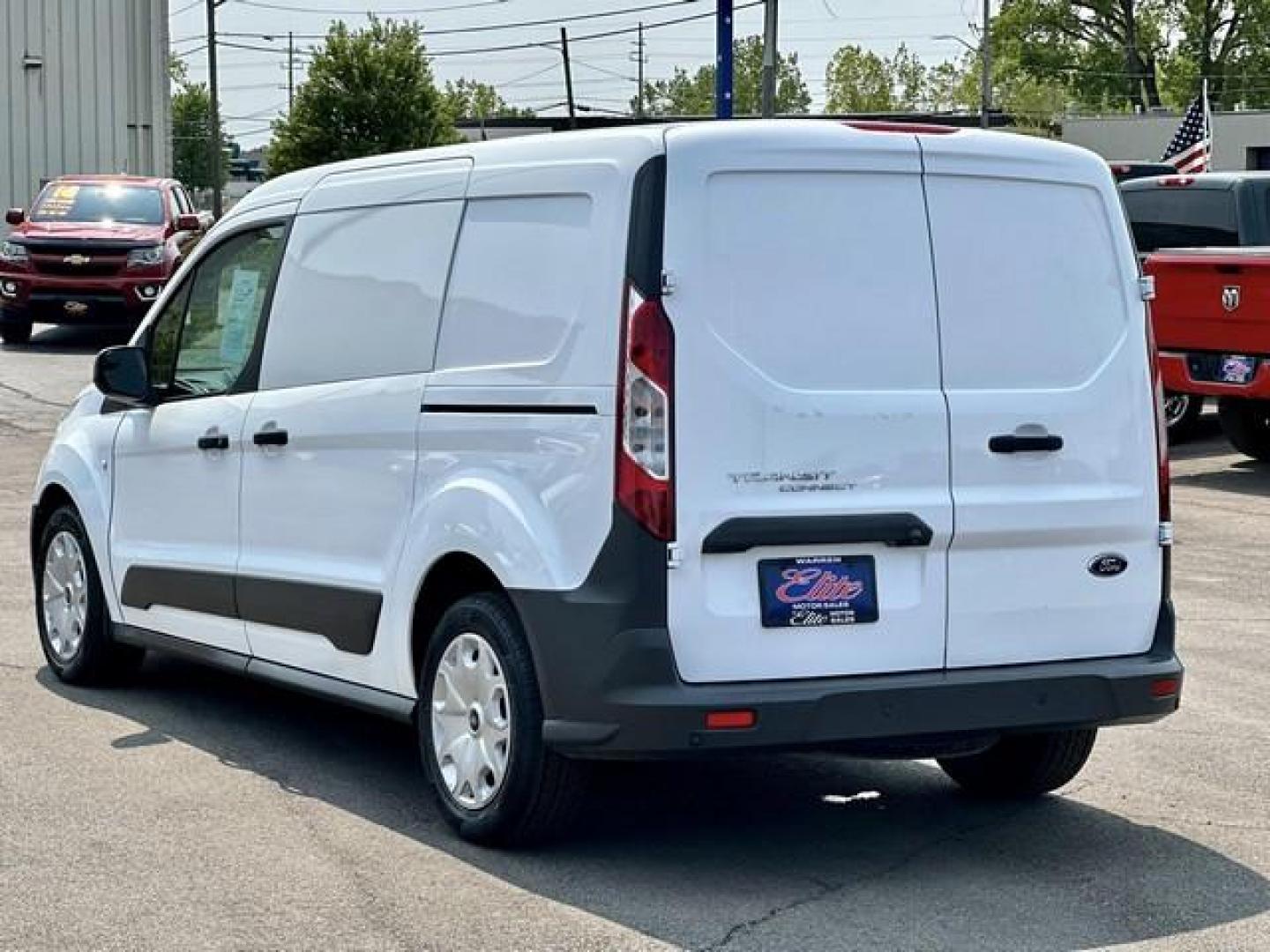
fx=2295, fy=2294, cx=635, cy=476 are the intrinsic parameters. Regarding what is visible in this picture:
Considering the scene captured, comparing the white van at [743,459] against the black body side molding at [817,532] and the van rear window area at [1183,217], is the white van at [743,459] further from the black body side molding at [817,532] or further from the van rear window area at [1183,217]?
the van rear window area at [1183,217]

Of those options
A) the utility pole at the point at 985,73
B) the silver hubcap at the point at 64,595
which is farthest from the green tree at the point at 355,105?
the silver hubcap at the point at 64,595

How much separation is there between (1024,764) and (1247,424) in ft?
34.2

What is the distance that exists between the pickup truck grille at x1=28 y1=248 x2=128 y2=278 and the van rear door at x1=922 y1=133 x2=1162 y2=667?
19872mm

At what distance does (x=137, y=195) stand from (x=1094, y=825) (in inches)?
844

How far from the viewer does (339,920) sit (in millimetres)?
5539

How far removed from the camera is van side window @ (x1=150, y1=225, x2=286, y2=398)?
7.59 meters

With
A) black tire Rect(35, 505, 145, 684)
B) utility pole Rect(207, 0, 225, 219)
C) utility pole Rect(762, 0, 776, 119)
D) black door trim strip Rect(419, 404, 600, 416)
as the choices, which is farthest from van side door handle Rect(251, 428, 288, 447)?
utility pole Rect(207, 0, 225, 219)

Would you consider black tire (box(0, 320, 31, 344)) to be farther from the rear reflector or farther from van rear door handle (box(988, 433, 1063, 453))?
the rear reflector

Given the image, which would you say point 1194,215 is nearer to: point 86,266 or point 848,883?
point 86,266

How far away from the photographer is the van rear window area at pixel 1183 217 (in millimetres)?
18047

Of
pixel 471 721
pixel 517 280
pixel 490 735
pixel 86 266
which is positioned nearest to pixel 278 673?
pixel 471 721

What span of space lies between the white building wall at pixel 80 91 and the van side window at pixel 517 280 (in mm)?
37440

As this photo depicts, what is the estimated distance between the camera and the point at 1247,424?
1666 cm

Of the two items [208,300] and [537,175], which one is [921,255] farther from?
[208,300]
